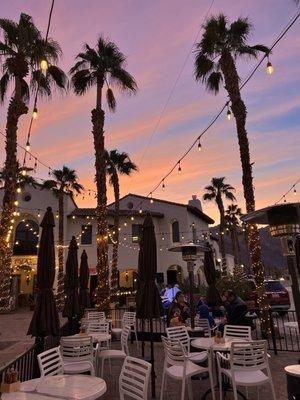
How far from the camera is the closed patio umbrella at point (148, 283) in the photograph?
6.97 metres

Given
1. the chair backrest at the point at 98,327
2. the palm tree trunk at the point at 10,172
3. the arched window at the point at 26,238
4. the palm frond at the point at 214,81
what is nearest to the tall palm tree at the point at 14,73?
the palm tree trunk at the point at 10,172

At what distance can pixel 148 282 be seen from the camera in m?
7.25

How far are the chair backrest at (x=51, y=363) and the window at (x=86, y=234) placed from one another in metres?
24.7

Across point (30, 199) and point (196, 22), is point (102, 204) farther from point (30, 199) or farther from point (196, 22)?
point (30, 199)

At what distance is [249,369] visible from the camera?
5273 millimetres

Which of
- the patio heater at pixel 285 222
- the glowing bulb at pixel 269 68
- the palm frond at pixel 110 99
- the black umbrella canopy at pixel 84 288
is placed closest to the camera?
the patio heater at pixel 285 222

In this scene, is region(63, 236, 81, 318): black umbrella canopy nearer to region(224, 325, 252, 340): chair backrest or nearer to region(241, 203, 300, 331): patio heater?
region(224, 325, 252, 340): chair backrest

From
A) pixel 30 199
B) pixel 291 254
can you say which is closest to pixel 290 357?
pixel 291 254

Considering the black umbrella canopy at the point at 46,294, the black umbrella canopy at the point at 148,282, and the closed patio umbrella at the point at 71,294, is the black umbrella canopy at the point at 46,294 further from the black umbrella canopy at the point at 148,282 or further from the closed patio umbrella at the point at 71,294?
the closed patio umbrella at the point at 71,294

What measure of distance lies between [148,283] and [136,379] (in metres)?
2.69

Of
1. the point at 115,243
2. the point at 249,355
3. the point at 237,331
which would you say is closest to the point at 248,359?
the point at 249,355

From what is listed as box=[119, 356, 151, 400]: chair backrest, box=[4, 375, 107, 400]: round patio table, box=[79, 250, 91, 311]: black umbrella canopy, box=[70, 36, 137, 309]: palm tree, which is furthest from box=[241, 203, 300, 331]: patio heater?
box=[70, 36, 137, 309]: palm tree

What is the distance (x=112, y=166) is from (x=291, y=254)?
2145 centimetres

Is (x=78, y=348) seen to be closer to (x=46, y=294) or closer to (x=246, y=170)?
(x=46, y=294)
